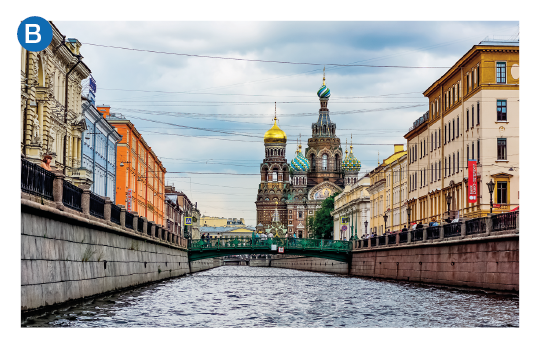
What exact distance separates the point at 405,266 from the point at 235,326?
32.3 meters

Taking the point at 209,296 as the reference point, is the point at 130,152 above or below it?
above

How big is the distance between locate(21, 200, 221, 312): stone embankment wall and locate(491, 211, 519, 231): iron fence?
14.8 m

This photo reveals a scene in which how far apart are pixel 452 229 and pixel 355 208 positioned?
7457 cm

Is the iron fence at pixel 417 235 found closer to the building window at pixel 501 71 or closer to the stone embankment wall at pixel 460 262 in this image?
the stone embankment wall at pixel 460 262

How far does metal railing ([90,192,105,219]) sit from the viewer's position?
32553 millimetres

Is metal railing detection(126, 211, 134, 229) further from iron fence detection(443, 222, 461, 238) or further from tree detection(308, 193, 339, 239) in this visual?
tree detection(308, 193, 339, 239)

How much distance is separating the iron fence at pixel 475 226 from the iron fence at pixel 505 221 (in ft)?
4.72

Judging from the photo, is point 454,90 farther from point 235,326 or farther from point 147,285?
point 235,326

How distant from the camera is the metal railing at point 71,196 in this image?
27.9m

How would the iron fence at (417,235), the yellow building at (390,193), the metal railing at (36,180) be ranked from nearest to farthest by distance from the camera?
the metal railing at (36,180), the iron fence at (417,235), the yellow building at (390,193)

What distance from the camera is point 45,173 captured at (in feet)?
83.0

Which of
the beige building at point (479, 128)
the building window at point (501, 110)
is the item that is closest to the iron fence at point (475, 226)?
the beige building at point (479, 128)

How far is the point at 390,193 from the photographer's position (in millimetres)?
90312
